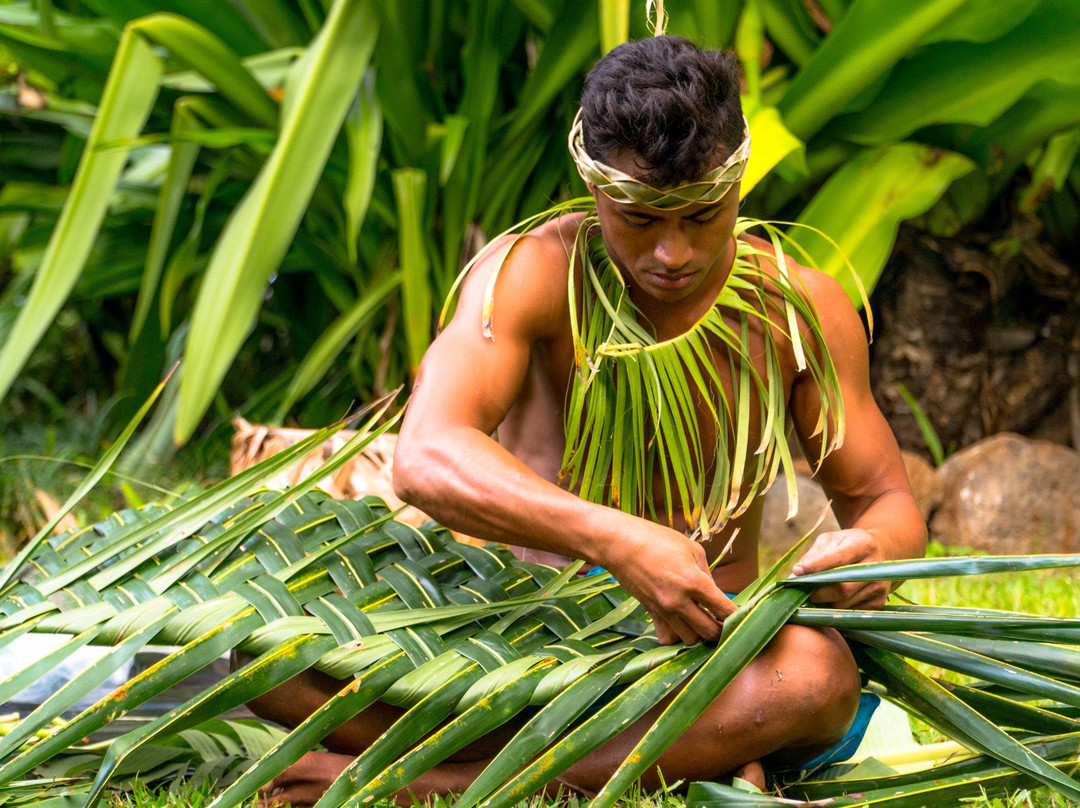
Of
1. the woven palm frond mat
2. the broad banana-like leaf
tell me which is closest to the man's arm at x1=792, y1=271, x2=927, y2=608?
the broad banana-like leaf

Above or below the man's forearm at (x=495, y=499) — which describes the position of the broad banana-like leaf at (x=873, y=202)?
below

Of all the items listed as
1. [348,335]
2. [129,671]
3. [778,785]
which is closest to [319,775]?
[778,785]

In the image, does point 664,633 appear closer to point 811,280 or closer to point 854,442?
point 854,442

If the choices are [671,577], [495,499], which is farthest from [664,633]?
[495,499]

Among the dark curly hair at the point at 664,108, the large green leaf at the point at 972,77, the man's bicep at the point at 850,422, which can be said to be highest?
the dark curly hair at the point at 664,108

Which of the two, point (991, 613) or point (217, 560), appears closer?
point (991, 613)

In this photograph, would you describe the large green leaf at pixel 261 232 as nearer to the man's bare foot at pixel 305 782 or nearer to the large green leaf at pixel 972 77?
the man's bare foot at pixel 305 782

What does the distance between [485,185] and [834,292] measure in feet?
5.08

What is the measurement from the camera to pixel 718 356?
151 centimetres

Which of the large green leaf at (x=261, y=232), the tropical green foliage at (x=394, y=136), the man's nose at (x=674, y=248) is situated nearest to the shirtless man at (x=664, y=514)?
the man's nose at (x=674, y=248)

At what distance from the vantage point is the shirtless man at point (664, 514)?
119 centimetres

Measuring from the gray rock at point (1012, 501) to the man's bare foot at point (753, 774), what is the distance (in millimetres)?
1976

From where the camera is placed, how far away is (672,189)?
1.27 meters

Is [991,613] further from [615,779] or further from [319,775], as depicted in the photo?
[319,775]
